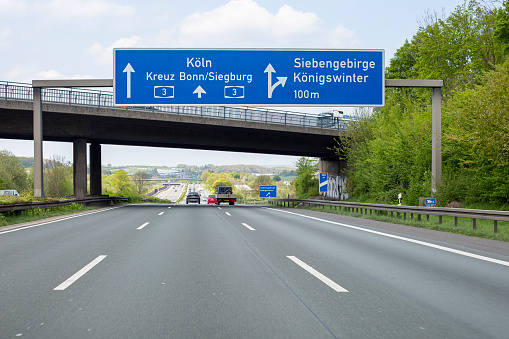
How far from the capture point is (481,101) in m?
17.0

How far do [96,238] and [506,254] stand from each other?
9096 millimetres

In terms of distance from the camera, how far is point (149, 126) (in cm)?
3438

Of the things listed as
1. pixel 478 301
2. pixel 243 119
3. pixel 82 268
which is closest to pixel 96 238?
pixel 82 268

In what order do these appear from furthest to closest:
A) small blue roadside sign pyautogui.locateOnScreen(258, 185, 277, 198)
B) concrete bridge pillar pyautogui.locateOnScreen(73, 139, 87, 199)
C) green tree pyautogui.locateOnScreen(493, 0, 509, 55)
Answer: small blue roadside sign pyautogui.locateOnScreen(258, 185, 277, 198) → concrete bridge pillar pyautogui.locateOnScreen(73, 139, 87, 199) → green tree pyautogui.locateOnScreen(493, 0, 509, 55)

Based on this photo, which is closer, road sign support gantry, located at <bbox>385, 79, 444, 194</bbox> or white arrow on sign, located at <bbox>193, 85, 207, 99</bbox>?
road sign support gantry, located at <bbox>385, 79, 444, 194</bbox>

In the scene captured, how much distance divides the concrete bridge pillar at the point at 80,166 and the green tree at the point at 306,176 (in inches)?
956

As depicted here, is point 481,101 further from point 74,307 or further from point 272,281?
point 74,307

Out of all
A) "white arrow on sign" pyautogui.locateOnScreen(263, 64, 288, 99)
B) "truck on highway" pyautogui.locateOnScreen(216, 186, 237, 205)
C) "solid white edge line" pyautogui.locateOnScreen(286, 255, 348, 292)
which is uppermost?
"white arrow on sign" pyautogui.locateOnScreen(263, 64, 288, 99)

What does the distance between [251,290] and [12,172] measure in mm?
81766

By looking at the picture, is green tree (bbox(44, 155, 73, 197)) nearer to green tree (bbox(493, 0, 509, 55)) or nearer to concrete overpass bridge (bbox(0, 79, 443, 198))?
concrete overpass bridge (bbox(0, 79, 443, 198))

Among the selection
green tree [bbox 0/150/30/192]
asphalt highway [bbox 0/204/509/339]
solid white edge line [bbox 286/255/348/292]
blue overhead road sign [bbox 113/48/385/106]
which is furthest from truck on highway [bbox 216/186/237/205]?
green tree [bbox 0/150/30/192]

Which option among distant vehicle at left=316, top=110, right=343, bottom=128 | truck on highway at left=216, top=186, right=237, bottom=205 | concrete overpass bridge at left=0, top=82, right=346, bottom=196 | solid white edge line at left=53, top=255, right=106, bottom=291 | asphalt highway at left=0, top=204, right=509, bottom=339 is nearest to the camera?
asphalt highway at left=0, top=204, right=509, bottom=339

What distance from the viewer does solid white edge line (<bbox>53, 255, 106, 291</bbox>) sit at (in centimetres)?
560

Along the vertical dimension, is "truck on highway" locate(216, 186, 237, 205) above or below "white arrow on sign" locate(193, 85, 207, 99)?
below
